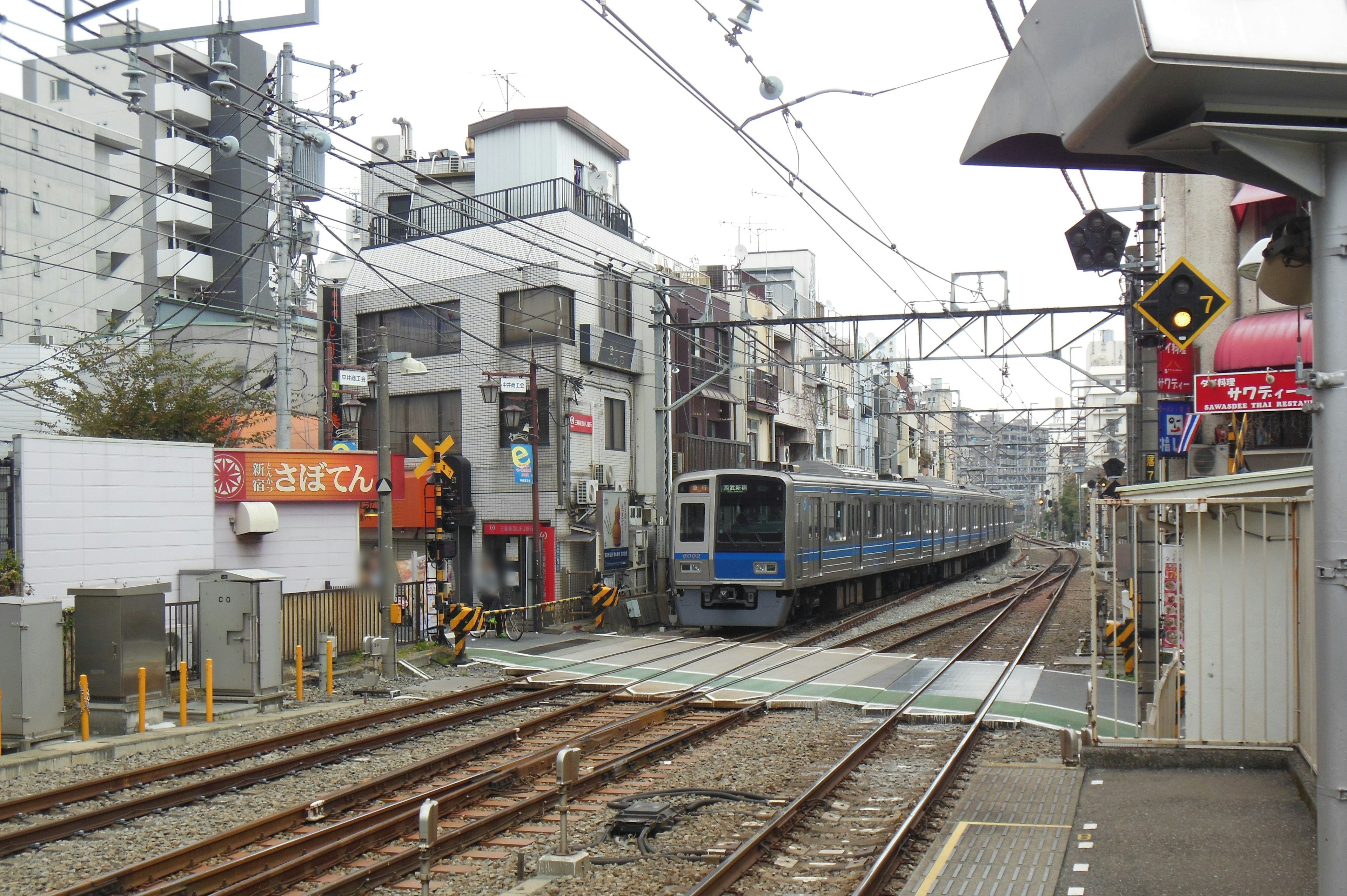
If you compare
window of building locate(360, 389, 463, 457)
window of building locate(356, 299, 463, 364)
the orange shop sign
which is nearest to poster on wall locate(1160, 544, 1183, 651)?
the orange shop sign

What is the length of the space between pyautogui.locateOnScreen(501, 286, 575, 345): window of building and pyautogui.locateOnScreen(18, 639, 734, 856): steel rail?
11709mm

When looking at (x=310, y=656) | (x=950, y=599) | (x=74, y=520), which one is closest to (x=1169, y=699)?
(x=310, y=656)

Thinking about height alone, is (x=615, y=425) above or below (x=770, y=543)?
above

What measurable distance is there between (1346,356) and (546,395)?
2095 cm

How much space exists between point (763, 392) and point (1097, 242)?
23576 mm

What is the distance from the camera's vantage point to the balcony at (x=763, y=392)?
34188 mm

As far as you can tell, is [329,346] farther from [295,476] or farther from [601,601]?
[601,601]

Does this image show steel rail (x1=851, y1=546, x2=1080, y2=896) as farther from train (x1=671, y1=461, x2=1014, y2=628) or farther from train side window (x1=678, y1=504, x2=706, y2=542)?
train side window (x1=678, y1=504, x2=706, y2=542)

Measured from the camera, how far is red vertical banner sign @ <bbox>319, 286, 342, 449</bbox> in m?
24.3

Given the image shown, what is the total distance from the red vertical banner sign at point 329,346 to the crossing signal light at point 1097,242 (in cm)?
1624

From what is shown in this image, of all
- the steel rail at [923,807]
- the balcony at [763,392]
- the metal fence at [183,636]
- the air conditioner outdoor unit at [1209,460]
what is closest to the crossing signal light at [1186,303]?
the steel rail at [923,807]

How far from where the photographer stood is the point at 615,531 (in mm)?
24406

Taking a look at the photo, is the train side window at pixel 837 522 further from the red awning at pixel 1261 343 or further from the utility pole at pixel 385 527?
the utility pole at pixel 385 527

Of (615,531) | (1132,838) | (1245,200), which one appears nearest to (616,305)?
(615,531)
